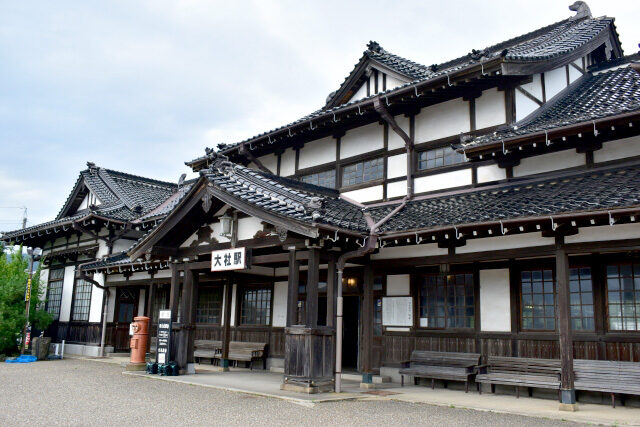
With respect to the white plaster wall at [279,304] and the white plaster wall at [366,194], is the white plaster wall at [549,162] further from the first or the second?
the white plaster wall at [279,304]

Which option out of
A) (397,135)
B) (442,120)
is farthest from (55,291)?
(442,120)

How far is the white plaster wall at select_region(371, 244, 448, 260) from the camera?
11650mm

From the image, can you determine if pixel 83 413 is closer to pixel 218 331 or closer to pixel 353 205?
pixel 353 205

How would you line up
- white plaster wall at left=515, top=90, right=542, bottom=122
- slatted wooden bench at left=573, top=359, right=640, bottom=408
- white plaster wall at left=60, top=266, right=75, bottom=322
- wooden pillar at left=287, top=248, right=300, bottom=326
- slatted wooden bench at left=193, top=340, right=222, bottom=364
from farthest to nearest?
white plaster wall at left=60, top=266, right=75, bottom=322
slatted wooden bench at left=193, top=340, right=222, bottom=364
white plaster wall at left=515, top=90, right=542, bottom=122
wooden pillar at left=287, top=248, right=300, bottom=326
slatted wooden bench at left=573, top=359, right=640, bottom=408

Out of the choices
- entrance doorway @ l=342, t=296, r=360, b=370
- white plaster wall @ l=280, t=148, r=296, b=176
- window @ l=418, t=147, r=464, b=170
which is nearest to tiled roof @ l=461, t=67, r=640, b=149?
window @ l=418, t=147, r=464, b=170

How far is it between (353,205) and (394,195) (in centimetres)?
110

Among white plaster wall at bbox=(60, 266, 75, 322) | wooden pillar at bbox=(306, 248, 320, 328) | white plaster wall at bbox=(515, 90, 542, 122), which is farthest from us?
white plaster wall at bbox=(60, 266, 75, 322)

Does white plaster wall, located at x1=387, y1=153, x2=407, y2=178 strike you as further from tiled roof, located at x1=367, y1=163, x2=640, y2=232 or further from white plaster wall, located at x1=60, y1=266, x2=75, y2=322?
white plaster wall, located at x1=60, y1=266, x2=75, y2=322

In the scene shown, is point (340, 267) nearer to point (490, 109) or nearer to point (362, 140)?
point (362, 140)

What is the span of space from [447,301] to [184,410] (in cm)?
617

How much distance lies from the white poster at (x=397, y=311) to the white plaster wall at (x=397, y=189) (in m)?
2.56

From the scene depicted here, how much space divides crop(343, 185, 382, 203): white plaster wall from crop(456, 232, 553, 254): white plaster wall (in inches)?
128

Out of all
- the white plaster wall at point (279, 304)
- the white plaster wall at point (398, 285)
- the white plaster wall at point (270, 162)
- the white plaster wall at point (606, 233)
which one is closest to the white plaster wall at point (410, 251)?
the white plaster wall at point (398, 285)

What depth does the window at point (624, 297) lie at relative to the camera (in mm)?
9859
